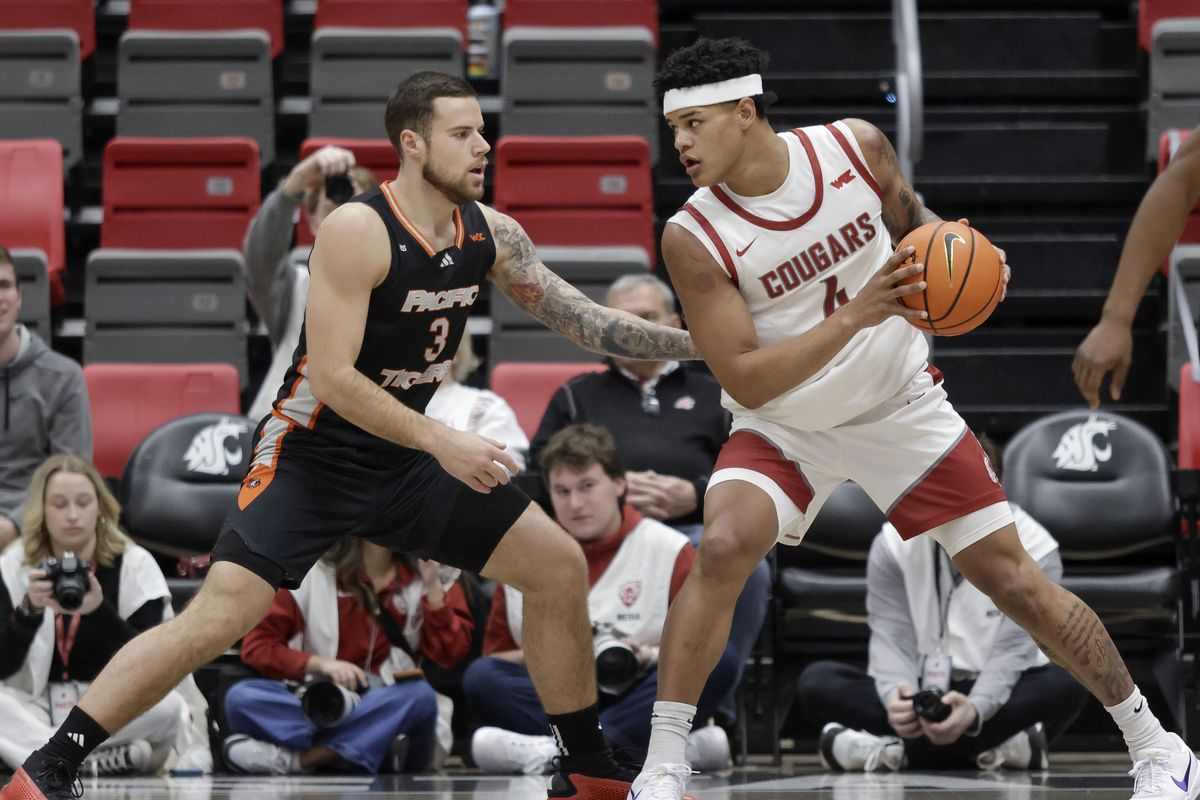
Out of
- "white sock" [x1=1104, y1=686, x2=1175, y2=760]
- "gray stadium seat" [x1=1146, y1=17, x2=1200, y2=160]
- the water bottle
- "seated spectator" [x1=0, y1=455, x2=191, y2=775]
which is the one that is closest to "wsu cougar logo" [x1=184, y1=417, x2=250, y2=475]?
"seated spectator" [x1=0, y1=455, x2=191, y2=775]

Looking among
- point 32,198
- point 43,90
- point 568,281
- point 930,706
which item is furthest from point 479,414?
point 43,90

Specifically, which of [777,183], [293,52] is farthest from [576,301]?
[293,52]

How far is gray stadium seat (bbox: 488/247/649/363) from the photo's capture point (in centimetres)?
714

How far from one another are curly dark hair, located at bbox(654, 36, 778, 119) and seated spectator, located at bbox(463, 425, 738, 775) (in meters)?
1.76

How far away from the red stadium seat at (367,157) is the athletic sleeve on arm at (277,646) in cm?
266

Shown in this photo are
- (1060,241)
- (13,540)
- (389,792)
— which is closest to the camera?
(389,792)

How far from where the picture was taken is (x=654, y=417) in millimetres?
6258

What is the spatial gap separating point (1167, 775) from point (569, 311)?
1.88 m

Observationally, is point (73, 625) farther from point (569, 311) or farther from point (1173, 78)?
point (1173, 78)

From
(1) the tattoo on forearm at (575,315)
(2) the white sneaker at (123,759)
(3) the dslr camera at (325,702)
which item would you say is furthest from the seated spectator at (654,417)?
(2) the white sneaker at (123,759)

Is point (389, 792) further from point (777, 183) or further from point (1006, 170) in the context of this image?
point (1006, 170)

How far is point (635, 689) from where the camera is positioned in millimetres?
5449

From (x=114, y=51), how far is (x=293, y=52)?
3.40ft

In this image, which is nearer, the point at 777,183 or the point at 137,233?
the point at 777,183
